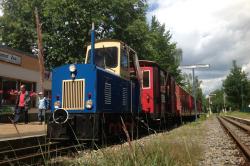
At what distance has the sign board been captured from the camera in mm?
25414

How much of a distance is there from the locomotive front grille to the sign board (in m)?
15.0

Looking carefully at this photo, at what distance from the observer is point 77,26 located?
104 ft

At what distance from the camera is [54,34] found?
3325 cm

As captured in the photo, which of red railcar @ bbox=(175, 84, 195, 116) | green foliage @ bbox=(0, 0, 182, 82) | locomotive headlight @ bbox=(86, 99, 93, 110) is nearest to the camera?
locomotive headlight @ bbox=(86, 99, 93, 110)

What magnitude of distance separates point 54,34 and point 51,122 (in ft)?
75.7

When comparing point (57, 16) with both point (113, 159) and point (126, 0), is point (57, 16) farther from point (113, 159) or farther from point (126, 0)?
point (113, 159)

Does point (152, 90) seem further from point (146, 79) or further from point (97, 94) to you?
point (97, 94)

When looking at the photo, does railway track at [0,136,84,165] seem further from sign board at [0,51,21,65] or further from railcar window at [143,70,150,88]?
sign board at [0,51,21,65]

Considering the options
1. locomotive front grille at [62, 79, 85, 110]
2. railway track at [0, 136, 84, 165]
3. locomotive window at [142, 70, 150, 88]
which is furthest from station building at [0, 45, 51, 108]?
railway track at [0, 136, 84, 165]

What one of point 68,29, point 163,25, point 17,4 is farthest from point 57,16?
point 163,25

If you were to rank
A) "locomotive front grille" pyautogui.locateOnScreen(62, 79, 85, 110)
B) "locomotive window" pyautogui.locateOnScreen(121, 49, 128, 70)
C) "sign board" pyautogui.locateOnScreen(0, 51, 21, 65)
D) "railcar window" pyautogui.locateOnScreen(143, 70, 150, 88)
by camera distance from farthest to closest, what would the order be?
"sign board" pyautogui.locateOnScreen(0, 51, 21, 65), "railcar window" pyautogui.locateOnScreen(143, 70, 150, 88), "locomotive window" pyautogui.locateOnScreen(121, 49, 128, 70), "locomotive front grille" pyautogui.locateOnScreen(62, 79, 85, 110)

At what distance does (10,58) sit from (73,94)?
1629 centimetres

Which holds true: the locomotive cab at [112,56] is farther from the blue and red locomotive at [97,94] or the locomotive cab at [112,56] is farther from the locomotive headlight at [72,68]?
the locomotive headlight at [72,68]

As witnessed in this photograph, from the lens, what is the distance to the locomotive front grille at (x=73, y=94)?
11.5 metres
